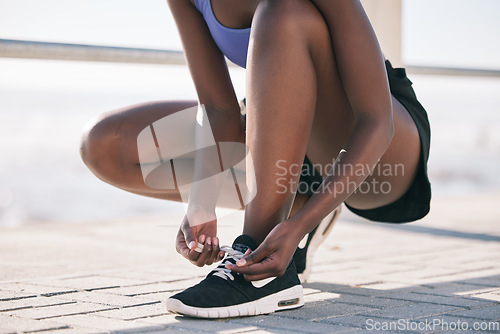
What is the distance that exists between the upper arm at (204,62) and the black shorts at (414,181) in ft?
0.88

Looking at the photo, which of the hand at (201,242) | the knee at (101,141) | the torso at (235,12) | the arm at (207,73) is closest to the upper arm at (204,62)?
the arm at (207,73)

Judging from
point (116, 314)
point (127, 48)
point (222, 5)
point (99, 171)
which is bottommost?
point (116, 314)

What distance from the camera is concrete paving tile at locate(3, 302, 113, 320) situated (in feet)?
3.71

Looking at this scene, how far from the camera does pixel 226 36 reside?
4.70 ft

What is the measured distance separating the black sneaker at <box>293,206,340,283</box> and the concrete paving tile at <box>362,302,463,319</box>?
363 mm

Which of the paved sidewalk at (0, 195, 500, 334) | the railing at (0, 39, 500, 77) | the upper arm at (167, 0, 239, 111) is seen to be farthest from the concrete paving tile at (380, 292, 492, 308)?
the railing at (0, 39, 500, 77)

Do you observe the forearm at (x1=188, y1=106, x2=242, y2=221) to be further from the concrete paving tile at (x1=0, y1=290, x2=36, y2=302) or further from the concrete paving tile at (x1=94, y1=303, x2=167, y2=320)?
the concrete paving tile at (x1=0, y1=290, x2=36, y2=302)

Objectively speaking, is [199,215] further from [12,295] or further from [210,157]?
[12,295]

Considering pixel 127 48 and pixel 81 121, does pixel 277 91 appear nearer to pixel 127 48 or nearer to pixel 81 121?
pixel 127 48

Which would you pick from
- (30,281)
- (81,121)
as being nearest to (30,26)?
(81,121)

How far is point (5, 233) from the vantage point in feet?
8.30

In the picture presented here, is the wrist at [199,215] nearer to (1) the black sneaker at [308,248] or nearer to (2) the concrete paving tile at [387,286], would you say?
(1) the black sneaker at [308,248]

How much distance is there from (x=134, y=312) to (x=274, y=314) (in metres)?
0.27

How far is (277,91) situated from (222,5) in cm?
37
